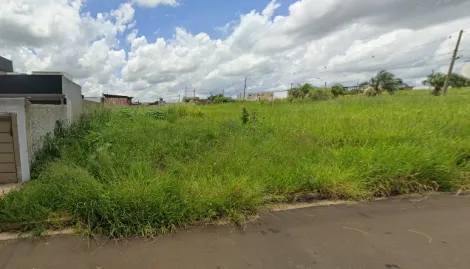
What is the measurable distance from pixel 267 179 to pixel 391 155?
2.21 metres

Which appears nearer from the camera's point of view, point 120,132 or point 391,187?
point 391,187

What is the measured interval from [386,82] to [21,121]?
38.1m

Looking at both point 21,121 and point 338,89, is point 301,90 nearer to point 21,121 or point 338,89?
point 338,89

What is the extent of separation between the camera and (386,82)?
33.4m

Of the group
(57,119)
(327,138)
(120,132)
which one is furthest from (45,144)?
(327,138)

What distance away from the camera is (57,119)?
5.60 m

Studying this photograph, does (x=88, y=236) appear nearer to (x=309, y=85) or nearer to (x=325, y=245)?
(x=325, y=245)

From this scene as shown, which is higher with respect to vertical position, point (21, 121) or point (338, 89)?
point (338, 89)

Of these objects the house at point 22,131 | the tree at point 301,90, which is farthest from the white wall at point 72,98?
the tree at point 301,90

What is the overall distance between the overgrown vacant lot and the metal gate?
0.33 meters

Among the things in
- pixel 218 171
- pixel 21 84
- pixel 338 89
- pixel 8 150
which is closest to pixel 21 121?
pixel 8 150

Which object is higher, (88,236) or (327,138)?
(327,138)

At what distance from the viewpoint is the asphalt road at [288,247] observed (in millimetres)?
2297

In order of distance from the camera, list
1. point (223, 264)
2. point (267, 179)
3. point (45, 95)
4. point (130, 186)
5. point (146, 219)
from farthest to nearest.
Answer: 1. point (45, 95)
2. point (267, 179)
3. point (130, 186)
4. point (146, 219)
5. point (223, 264)
